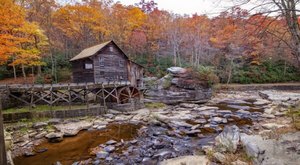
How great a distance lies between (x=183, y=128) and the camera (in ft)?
32.1

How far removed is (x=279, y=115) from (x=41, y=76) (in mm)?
24653

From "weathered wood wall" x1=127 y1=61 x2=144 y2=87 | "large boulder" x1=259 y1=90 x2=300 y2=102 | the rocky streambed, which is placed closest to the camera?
the rocky streambed

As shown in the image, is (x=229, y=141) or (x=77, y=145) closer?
(x=229, y=141)

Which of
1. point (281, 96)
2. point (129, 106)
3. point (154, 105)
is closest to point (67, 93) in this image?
point (129, 106)

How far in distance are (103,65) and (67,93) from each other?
175 inches

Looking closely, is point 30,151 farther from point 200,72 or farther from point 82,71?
point 200,72

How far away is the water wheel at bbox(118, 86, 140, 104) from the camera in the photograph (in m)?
16.1

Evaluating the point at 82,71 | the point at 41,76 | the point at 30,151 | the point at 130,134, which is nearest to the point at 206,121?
the point at 130,134

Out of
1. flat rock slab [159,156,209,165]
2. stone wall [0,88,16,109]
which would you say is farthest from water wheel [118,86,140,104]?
flat rock slab [159,156,209,165]

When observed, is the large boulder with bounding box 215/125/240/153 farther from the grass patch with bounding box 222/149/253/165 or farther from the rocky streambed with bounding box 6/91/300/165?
the grass patch with bounding box 222/149/253/165

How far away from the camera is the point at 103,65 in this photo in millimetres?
18359

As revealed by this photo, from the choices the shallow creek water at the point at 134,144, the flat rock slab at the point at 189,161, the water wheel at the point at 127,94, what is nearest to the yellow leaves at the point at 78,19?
the water wheel at the point at 127,94

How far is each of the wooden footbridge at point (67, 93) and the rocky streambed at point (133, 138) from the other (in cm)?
245

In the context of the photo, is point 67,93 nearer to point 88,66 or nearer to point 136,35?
point 88,66
